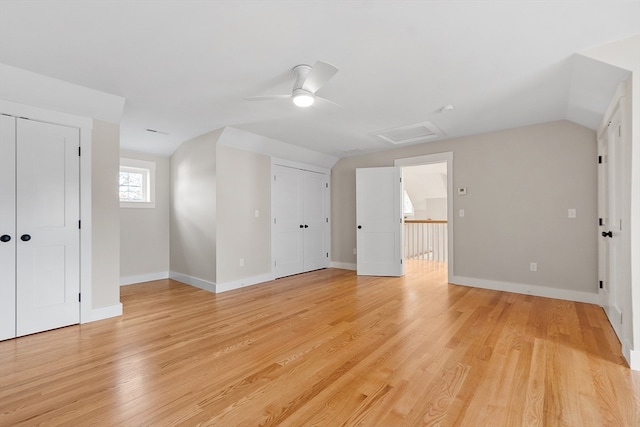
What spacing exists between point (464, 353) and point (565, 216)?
2822 mm

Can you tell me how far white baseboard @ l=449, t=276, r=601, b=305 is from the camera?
12.1 ft

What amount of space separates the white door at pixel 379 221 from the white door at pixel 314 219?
0.97m

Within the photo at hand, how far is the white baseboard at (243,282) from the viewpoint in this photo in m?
4.34

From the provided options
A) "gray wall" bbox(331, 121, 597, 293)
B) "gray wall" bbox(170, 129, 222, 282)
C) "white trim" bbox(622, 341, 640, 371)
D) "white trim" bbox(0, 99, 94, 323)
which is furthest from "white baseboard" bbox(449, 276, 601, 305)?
"white trim" bbox(0, 99, 94, 323)

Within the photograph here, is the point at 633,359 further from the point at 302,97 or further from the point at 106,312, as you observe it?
the point at 106,312

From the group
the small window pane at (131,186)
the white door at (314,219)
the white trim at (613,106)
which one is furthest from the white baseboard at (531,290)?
the small window pane at (131,186)

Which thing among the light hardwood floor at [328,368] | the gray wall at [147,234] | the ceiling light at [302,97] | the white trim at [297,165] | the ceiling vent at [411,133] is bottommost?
the light hardwood floor at [328,368]

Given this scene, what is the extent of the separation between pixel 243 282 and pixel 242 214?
3.62ft

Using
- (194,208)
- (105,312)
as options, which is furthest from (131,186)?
(105,312)

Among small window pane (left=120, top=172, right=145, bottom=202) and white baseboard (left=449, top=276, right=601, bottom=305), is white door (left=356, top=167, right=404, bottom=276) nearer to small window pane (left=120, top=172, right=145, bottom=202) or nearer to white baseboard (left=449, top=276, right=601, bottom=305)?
white baseboard (left=449, top=276, right=601, bottom=305)

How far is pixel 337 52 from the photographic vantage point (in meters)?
2.29

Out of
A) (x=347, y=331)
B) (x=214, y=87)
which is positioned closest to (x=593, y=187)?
(x=347, y=331)

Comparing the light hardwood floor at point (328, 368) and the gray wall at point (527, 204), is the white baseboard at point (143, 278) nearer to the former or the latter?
the light hardwood floor at point (328, 368)

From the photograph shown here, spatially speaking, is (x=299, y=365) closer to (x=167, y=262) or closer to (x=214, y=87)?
(x=214, y=87)
